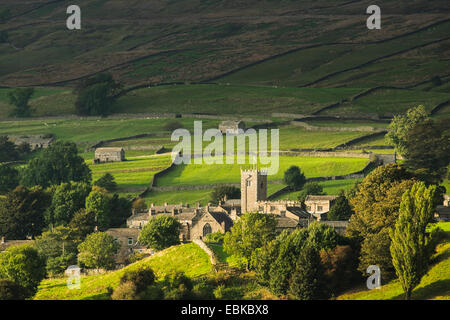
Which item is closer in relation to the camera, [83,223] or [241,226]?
[241,226]

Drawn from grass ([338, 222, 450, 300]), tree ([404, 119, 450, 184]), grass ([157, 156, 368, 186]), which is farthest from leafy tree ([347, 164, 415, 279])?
grass ([157, 156, 368, 186])

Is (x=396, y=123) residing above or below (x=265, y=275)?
above

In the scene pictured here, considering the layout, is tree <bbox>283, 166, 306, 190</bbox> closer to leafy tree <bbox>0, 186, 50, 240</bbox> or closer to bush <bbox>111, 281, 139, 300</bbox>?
leafy tree <bbox>0, 186, 50, 240</bbox>

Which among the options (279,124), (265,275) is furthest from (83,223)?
(279,124)

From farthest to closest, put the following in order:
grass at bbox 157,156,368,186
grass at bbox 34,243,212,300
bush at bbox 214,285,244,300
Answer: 1. grass at bbox 157,156,368,186
2. grass at bbox 34,243,212,300
3. bush at bbox 214,285,244,300

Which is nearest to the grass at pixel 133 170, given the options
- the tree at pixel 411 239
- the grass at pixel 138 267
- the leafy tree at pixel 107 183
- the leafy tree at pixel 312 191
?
the leafy tree at pixel 107 183
